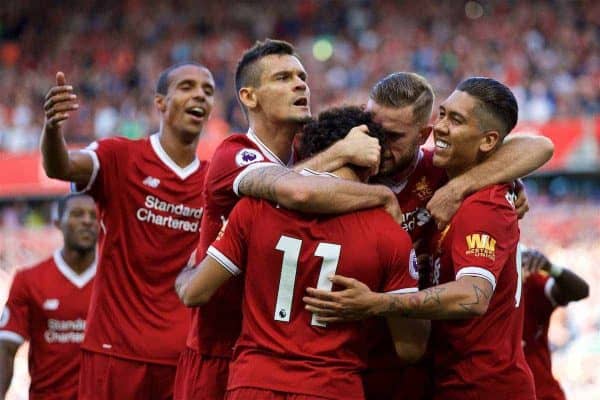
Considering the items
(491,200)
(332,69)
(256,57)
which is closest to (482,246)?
(491,200)

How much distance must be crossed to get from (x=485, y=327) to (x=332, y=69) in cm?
1723

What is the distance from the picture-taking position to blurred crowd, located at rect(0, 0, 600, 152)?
1972 cm

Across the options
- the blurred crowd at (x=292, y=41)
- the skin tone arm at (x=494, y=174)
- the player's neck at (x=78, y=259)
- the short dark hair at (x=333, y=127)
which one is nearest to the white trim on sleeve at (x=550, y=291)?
the skin tone arm at (x=494, y=174)

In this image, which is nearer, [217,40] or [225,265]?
[225,265]

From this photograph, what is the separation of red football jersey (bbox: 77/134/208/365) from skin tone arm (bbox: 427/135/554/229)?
1.98 metres

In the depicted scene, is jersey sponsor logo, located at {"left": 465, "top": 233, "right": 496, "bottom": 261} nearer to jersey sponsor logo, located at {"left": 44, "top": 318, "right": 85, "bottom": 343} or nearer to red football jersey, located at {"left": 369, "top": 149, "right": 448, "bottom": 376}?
red football jersey, located at {"left": 369, "top": 149, "right": 448, "bottom": 376}

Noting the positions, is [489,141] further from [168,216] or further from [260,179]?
[168,216]

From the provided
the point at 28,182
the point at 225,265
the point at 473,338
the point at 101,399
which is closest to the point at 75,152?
the point at 101,399

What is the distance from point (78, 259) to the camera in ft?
26.6

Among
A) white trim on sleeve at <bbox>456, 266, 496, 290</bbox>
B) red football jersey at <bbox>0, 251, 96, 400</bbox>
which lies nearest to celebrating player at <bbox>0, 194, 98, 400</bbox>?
red football jersey at <bbox>0, 251, 96, 400</bbox>

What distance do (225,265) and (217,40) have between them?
20.7 m

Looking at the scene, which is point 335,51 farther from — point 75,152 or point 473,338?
point 473,338

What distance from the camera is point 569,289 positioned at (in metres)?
7.12

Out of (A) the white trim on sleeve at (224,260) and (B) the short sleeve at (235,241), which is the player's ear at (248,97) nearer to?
(B) the short sleeve at (235,241)
